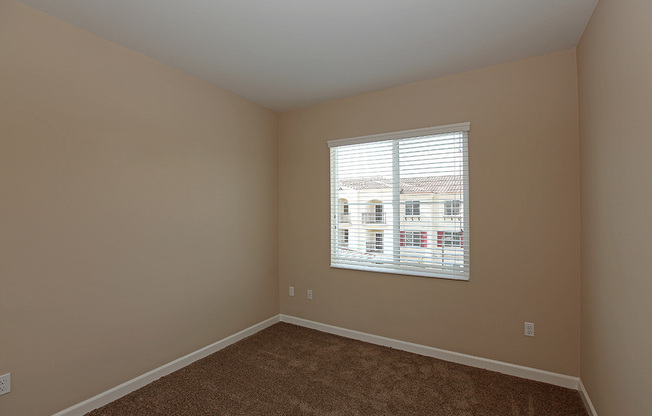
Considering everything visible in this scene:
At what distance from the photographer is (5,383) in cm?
183

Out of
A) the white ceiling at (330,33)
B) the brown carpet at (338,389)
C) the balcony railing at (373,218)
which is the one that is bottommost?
the brown carpet at (338,389)

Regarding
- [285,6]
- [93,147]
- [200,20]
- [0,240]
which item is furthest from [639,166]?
[0,240]

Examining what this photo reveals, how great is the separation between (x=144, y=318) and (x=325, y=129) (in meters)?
2.63

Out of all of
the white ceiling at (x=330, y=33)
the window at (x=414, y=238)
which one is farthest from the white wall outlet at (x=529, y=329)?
the white ceiling at (x=330, y=33)

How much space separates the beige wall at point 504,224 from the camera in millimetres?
2480

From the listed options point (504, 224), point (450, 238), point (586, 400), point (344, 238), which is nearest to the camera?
point (586, 400)

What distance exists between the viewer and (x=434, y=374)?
2.67 metres

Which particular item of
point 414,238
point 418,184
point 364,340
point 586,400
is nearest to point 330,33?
point 418,184

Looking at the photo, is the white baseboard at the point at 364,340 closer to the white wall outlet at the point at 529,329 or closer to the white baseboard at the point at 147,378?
the white baseboard at the point at 147,378

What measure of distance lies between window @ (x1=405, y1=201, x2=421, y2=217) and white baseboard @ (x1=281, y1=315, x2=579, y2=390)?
1.29 meters

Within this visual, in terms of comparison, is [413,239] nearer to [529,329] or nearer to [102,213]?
[529,329]

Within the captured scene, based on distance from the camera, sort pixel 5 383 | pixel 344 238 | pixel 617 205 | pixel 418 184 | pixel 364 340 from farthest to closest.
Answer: pixel 344 238 → pixel 364 340 → pixel 418 184 → pixel 5 383 → pixel 617 205

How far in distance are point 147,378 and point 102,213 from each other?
1380 mm

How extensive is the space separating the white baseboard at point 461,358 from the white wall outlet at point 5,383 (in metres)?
2.58
